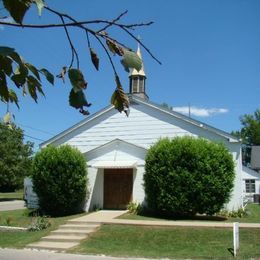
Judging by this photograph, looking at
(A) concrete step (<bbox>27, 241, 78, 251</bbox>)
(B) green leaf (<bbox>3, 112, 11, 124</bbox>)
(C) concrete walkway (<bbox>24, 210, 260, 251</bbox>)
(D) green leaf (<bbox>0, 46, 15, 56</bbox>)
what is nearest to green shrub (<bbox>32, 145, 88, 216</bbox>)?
(C) concrete walkway (<bbox>24, 210, 260, 251</bbox>)

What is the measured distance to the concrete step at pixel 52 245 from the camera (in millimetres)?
15836

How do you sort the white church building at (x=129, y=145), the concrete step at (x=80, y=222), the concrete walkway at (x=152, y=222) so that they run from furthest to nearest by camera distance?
1. the white church building at (x=129, y=145)
2. the concrete step at (x=80, y=222)
3. the concrete walkway at (x=152, y=222)

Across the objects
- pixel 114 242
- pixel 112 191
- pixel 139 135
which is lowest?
pixel 114 242

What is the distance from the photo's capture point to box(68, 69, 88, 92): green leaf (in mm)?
1628

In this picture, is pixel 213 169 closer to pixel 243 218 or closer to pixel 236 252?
pixel 243 218

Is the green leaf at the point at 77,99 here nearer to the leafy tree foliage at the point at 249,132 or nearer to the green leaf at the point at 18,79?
the green leaf at the point at 18,79

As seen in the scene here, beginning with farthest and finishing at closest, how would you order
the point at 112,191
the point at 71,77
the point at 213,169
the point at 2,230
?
the point at 112,191, the point at 213,169, the point at 2,230, the point at 71,77

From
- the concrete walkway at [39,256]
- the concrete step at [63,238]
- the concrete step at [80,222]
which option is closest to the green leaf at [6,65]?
the concrete walkway at [39,256]

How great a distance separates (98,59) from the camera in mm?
1668

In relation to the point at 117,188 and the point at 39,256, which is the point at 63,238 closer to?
the point at 39,256

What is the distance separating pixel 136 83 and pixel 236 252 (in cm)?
1728

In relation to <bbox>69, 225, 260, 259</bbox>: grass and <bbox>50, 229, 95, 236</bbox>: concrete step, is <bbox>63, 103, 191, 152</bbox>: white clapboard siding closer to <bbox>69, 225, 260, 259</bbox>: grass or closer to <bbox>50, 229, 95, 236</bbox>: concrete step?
<bbox>50, 229, 95, 236</bbox>: concrete step

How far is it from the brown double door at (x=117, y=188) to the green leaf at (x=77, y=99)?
2318 centimetres

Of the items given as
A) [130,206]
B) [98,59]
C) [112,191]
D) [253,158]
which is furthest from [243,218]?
[253,158]
